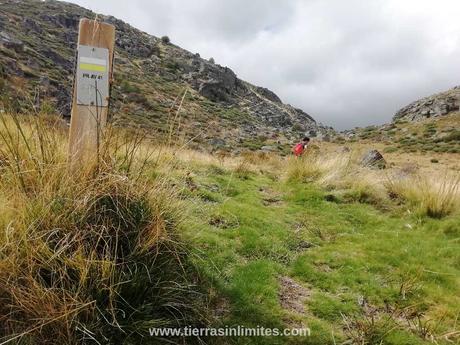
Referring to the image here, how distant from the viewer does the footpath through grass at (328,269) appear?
11.7ft

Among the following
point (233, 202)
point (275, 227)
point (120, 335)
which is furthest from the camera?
point (233, 202)

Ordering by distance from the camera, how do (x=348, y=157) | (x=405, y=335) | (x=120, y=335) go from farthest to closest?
(x=348, y=157) → (x=405, y=335) → (x=120, y=335)

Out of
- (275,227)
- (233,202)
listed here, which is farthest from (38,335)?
(233,202)

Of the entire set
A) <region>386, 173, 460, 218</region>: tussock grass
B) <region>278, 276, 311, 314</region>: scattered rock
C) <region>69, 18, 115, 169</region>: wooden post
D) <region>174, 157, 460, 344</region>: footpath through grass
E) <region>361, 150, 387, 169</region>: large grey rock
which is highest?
<region>69, 18, 115, 169</region>: wooden post

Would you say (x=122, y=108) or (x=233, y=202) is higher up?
(x=122, y=108)

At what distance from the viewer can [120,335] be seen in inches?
108

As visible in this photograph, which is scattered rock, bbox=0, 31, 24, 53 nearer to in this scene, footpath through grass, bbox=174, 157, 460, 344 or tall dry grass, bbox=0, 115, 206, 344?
footpath through grass, bbox=174, 157, 460, 344

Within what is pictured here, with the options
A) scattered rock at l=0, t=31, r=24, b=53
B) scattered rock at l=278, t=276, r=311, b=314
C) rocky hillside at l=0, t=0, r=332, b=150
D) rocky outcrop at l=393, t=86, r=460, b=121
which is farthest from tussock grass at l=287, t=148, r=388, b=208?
rocky outcrop at l=393, t=86, r=460, b=121

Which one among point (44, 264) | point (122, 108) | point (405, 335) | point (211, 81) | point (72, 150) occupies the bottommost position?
point (405, 335)

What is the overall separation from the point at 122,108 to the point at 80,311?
6.08 feet

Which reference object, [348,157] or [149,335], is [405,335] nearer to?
[149,335]

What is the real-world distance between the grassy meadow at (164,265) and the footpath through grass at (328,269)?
18 millimetres

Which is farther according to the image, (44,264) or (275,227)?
(275,227)

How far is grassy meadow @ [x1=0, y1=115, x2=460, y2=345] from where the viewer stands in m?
2.72
